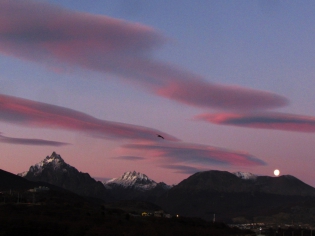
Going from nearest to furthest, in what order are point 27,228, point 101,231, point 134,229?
point 27,228 → point 101,231 → point 134,229

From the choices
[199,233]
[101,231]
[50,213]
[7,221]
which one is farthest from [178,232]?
[7,221]

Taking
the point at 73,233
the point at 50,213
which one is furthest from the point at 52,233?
the point at 50,213

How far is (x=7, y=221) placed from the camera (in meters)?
173

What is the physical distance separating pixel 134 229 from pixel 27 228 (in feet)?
134

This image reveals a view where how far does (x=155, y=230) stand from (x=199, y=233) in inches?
747

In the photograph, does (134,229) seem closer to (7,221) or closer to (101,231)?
(101,231)

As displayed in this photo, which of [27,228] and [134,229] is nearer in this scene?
[27,228]

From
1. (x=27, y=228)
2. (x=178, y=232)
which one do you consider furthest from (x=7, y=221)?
(x=178, y=232)

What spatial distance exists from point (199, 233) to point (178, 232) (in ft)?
29.9

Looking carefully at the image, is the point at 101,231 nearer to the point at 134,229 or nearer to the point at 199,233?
the point at 134,229

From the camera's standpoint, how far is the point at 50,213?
199375 millimetres

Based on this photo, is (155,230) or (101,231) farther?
(155,230)

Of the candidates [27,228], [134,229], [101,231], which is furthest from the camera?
[134,229]

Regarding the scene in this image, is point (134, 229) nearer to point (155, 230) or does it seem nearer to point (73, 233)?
point (155, 230)
